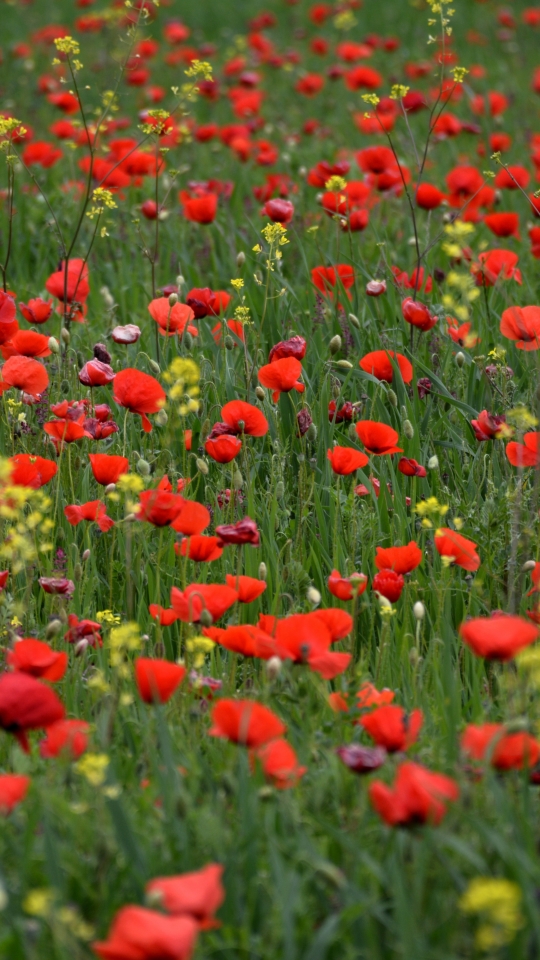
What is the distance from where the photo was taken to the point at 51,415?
10.3ft

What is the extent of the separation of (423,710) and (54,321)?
2.58 meters

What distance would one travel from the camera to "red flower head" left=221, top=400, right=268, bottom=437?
253cm

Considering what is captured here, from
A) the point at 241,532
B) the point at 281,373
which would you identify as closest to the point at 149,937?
the point at 241,532

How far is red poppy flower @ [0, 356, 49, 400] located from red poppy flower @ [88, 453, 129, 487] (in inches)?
14.5

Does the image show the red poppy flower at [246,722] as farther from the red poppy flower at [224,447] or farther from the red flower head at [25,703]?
the red poppy flower at [224,447]

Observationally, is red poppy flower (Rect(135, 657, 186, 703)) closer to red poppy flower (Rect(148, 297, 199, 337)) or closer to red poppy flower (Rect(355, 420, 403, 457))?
red poppy flower (Rect(355, 420, 403, 457))

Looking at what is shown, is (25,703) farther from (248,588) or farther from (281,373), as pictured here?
(281,373)

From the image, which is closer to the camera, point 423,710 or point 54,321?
point 423,710

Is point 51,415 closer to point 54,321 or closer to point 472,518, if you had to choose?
point 54,321

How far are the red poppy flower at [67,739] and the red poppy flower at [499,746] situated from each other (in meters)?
0.55

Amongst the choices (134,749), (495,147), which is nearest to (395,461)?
(134,749)

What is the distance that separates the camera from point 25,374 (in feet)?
8.61

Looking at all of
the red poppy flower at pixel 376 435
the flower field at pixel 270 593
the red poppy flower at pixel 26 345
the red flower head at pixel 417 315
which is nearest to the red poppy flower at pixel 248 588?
the flower field at pixel 270 593

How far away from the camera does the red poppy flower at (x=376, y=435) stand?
2.44 m
